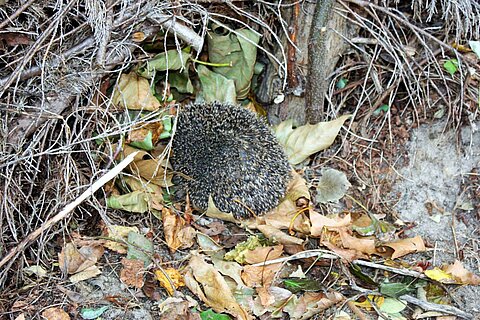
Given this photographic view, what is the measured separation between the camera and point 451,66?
3.94 metres

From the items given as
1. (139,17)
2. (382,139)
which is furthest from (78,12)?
(382,139)

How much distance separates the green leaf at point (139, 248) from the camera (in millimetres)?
3249

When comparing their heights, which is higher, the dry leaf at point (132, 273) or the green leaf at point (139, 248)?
the green leaf at point (139, 248)

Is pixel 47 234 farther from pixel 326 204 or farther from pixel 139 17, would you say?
pixel 326 204

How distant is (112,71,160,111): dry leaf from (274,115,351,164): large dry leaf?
93 cm

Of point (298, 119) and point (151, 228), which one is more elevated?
point (298, 119)

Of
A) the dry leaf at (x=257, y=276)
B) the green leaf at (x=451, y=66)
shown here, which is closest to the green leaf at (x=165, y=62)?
the dry leaf at (x=257, y=276)

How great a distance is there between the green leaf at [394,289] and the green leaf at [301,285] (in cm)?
33

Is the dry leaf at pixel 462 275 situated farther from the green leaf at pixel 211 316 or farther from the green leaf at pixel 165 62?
the green leaf at pixel 165 62

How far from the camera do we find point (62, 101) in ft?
10.8

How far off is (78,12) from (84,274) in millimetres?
1399

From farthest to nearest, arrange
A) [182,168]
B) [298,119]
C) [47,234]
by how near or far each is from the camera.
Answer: [298,119]
[182,168]
[47,234]

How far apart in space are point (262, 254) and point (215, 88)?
49.7 inches

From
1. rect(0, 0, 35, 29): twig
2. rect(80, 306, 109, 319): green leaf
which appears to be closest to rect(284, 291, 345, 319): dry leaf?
rect(80, 306, 109, 319): green leaf
